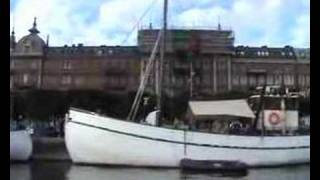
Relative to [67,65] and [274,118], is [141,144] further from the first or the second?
[67,65]

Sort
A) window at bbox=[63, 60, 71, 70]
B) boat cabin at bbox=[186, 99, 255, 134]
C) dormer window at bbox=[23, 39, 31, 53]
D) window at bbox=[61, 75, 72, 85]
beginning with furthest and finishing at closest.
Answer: window at bbox=[63, 60, 71, 70]
dormer window at bbox=[23, 39, 31, 53]
window at bbox=[61, 75, 72, 85]
boat cabin at bbox=[186, 99, 255, 134]

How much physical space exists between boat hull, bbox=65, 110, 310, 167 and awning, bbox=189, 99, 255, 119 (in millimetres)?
2541

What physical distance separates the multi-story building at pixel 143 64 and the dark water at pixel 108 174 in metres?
32.8

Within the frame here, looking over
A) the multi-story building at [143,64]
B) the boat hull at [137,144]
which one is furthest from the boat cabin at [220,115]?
the multi-story building at [143,64]

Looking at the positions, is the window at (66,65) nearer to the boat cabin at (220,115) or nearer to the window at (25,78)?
the window at (25,78)

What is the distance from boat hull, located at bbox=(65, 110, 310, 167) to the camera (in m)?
21.9

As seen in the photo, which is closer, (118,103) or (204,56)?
(118,103)

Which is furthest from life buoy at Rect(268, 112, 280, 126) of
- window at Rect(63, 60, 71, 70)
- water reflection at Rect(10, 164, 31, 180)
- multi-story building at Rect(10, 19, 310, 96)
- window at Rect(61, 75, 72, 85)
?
window at Rect(63, 60, 71, 70)

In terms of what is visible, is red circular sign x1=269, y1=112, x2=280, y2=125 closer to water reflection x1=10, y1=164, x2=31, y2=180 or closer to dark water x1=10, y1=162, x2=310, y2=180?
dark water x1=10, y1=162, x2=310, y2=180

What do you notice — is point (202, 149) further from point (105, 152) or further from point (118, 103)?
point (118, 103)

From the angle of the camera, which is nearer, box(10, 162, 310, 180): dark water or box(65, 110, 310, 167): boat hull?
box(10, 162, 310, 180): dark water
